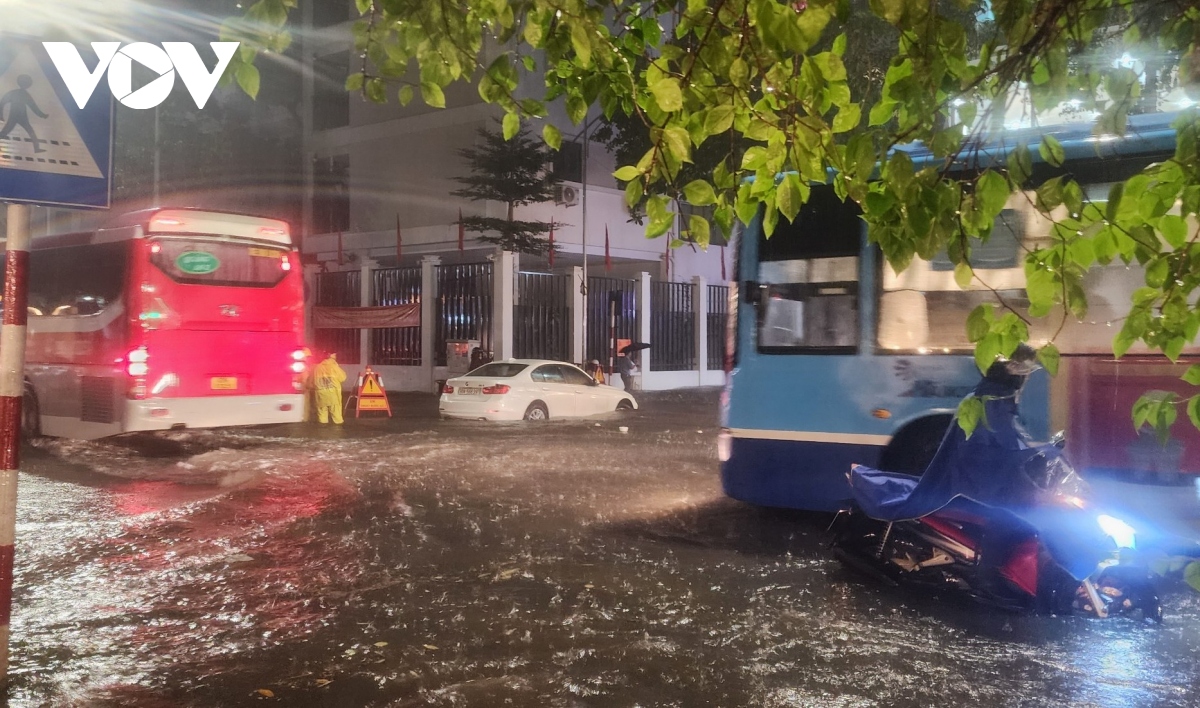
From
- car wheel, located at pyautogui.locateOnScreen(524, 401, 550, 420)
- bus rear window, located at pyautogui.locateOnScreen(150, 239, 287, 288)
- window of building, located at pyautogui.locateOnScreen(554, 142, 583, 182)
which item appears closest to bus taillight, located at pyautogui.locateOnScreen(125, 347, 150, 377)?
bus rear window, located at pyautogui.locateOnScreen(150, 239, 287, 288)

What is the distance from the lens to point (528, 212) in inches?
1195

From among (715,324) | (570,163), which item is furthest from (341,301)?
(715,324)

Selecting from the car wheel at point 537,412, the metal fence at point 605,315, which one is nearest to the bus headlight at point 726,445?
the car wheel at point 537,412

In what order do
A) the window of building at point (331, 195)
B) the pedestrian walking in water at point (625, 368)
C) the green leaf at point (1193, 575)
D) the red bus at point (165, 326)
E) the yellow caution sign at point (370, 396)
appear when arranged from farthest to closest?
the window of building at point (331, 195) → the pedestrian walking in water at point (625, 368) → the yellow caution sign at point (370, 396) → the red bus at point (165, 326) → the green leaf at point (1193, 575)

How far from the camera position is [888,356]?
25.1ft

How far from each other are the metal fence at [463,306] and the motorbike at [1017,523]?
20.8m

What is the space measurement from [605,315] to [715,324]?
5591 mm

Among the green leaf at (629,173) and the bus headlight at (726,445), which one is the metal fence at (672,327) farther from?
the green leaf at (629,173)

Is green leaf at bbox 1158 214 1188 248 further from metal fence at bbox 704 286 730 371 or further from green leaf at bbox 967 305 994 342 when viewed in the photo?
metal fence at bbox 704 286 730 371

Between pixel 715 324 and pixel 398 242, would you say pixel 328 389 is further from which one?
pixel 715 324

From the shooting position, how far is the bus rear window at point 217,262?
12820 millimetres

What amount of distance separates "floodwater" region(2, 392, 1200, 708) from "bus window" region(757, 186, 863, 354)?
166 cm

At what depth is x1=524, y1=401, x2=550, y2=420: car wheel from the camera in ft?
60.5

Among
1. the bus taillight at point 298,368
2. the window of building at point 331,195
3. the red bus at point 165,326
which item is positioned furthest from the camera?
the window of building at point 331,195
